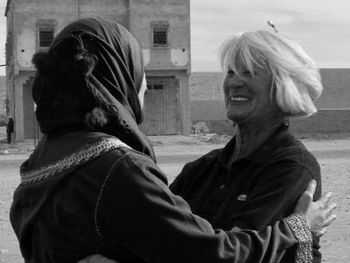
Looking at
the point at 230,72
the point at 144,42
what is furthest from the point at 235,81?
the point at 144,42

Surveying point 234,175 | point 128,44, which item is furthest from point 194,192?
point 128,44

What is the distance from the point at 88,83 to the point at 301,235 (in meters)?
0.92

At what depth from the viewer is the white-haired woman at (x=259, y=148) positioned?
99.5 inches

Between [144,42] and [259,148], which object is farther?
[144,42]

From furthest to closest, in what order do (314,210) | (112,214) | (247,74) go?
(247,74) → (314,210) → (112,214)

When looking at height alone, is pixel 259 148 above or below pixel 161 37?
below

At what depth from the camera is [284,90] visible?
276 cm

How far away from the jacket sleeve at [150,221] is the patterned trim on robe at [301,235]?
358mm

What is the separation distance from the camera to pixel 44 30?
1238 inches

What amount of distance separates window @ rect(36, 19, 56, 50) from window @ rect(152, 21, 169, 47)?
468 cm

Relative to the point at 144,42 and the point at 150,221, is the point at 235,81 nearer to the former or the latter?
the point at 150,221

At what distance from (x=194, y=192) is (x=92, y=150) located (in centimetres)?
96

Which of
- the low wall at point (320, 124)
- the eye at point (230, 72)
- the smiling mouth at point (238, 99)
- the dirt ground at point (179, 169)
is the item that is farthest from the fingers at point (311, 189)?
the low wall at point (320, 124)

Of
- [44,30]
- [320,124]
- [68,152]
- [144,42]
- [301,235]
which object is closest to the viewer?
[68,152]
